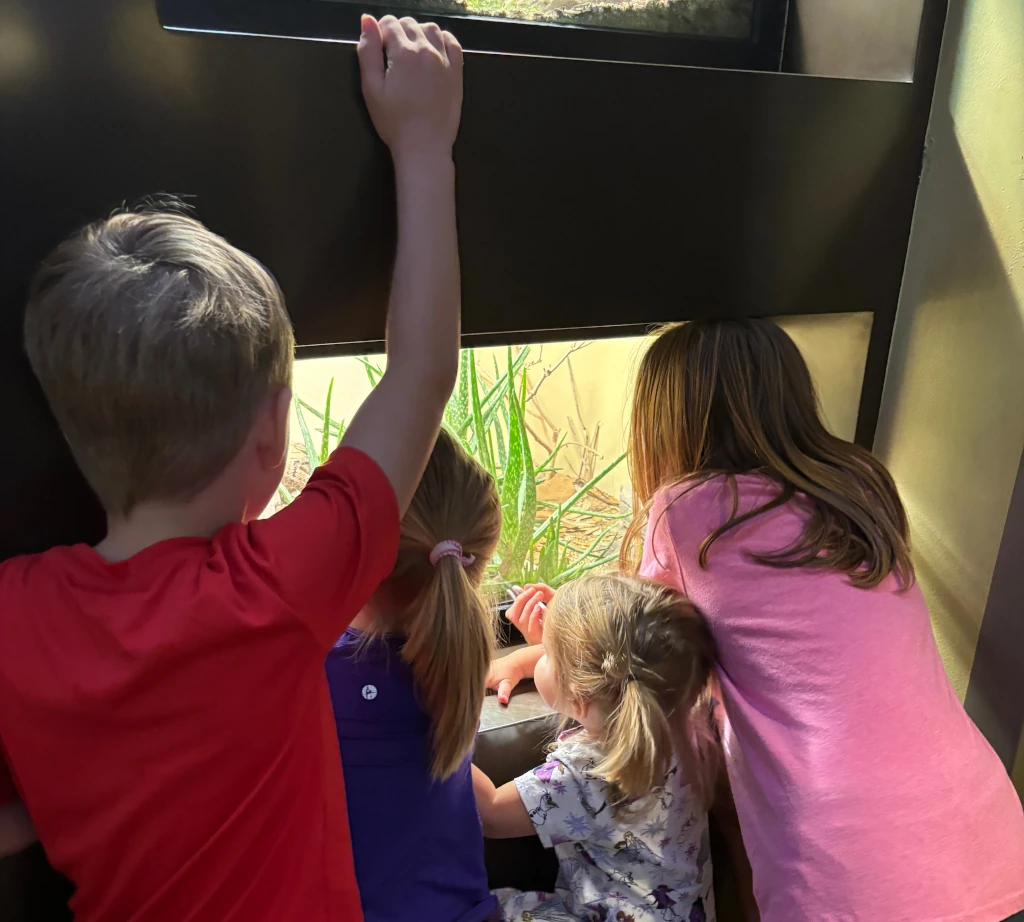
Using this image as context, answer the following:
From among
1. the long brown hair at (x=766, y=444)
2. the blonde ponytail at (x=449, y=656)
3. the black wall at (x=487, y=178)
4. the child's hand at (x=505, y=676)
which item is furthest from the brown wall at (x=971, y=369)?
the blonde ponytail at (x=449, y=656)

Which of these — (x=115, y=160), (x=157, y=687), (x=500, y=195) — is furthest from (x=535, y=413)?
(x=157, y=687)

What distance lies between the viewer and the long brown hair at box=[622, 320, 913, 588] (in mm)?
1144

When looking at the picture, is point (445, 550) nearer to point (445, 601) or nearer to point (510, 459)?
point (445, 601)

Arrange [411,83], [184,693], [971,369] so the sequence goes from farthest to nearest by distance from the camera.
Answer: [971,369] → [411,83] → [184,693]

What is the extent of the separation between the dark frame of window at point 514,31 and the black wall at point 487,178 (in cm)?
10

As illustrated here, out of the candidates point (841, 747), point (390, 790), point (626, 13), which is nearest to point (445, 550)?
point (390, 790)

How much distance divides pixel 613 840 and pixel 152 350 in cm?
91

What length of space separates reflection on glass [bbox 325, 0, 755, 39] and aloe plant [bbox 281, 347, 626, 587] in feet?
1.75

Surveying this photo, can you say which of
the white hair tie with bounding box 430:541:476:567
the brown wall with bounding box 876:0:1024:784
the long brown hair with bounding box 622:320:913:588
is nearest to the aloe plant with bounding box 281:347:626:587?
the long brown hair with bounding box 622:320:913:588

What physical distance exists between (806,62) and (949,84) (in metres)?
0.25

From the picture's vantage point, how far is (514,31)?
3.85ft

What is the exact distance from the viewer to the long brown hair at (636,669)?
113cm

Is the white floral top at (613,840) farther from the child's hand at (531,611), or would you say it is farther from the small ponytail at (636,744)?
the child's hand at (531,611)

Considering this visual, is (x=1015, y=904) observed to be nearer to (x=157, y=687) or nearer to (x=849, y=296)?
(x=849, y=296)
